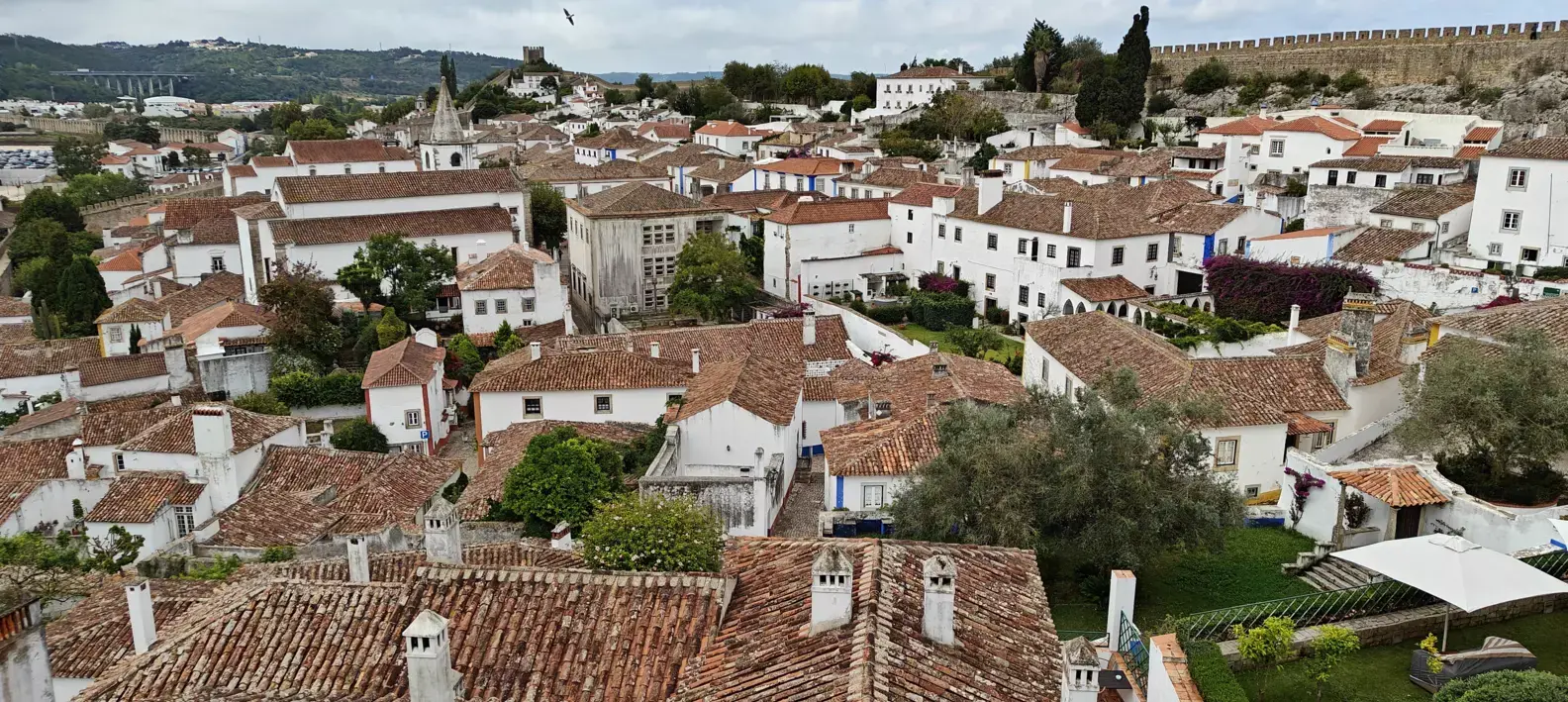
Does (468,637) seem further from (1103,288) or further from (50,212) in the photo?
(50,212)

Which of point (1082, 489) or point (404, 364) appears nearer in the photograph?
point (1082, 489)

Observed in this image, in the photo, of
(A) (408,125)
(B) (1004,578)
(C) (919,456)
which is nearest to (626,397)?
(C) (919,456)

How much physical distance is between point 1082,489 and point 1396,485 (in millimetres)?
5452

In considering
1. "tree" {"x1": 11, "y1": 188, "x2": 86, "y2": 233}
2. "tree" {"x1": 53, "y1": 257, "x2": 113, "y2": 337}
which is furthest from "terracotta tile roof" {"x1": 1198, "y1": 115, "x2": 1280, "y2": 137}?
"tree" {"x1": 11, "y1": 188, "x2": 86, "y2": 233}

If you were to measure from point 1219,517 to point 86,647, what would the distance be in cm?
1505

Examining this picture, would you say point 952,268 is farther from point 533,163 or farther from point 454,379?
point 533,163

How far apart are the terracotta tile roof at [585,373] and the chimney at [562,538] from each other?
382 inches

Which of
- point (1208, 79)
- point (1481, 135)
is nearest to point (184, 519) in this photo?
point (1481, 135)

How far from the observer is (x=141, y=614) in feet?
41.6

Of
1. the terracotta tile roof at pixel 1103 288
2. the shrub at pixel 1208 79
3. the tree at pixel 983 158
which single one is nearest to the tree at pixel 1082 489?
the terracotta tile roof at pixel 1103 288

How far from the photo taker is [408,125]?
306 feet

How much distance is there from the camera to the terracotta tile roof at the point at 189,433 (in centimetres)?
2522

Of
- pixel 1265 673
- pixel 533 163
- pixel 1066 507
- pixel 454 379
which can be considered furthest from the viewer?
pixel 533 163

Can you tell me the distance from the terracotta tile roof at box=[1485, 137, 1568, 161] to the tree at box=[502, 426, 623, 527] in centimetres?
2837
